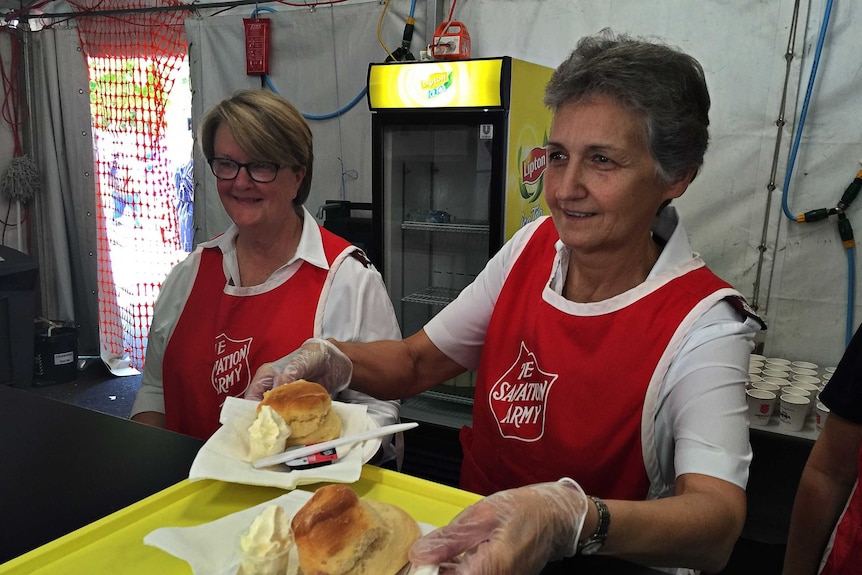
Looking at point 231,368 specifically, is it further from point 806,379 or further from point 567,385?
point 806,379

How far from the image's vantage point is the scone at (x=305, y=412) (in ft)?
3.82

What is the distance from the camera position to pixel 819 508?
54.4 inches

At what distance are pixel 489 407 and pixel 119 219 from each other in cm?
480

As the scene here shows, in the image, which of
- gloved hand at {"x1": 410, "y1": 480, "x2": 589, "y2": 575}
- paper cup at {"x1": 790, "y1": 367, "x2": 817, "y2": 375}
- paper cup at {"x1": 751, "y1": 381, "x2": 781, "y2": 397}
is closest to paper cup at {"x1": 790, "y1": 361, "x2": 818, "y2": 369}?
paper cup at {"x1": 790, "y1": 367, "x2": 817, "y2": 375}

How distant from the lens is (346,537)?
850 millimetres

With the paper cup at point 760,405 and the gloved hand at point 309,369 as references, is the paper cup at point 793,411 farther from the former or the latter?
the gloved hand at point 309,369

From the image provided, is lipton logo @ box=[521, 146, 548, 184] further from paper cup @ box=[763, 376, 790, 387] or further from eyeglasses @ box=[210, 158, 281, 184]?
eyeglasses @ box=[210, 158, 281, 184]

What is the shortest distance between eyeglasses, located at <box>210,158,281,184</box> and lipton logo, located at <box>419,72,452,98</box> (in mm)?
1525

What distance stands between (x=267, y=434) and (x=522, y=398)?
596 mm

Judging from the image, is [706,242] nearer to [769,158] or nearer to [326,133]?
[769,158]

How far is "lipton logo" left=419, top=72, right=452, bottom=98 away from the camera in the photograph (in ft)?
10.4

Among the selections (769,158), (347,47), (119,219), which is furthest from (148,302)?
(769,158)

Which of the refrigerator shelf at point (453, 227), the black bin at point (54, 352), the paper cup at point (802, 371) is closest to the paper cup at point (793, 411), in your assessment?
the paper cup at point (802, 371)

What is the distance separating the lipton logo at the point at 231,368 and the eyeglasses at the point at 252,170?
486mm
